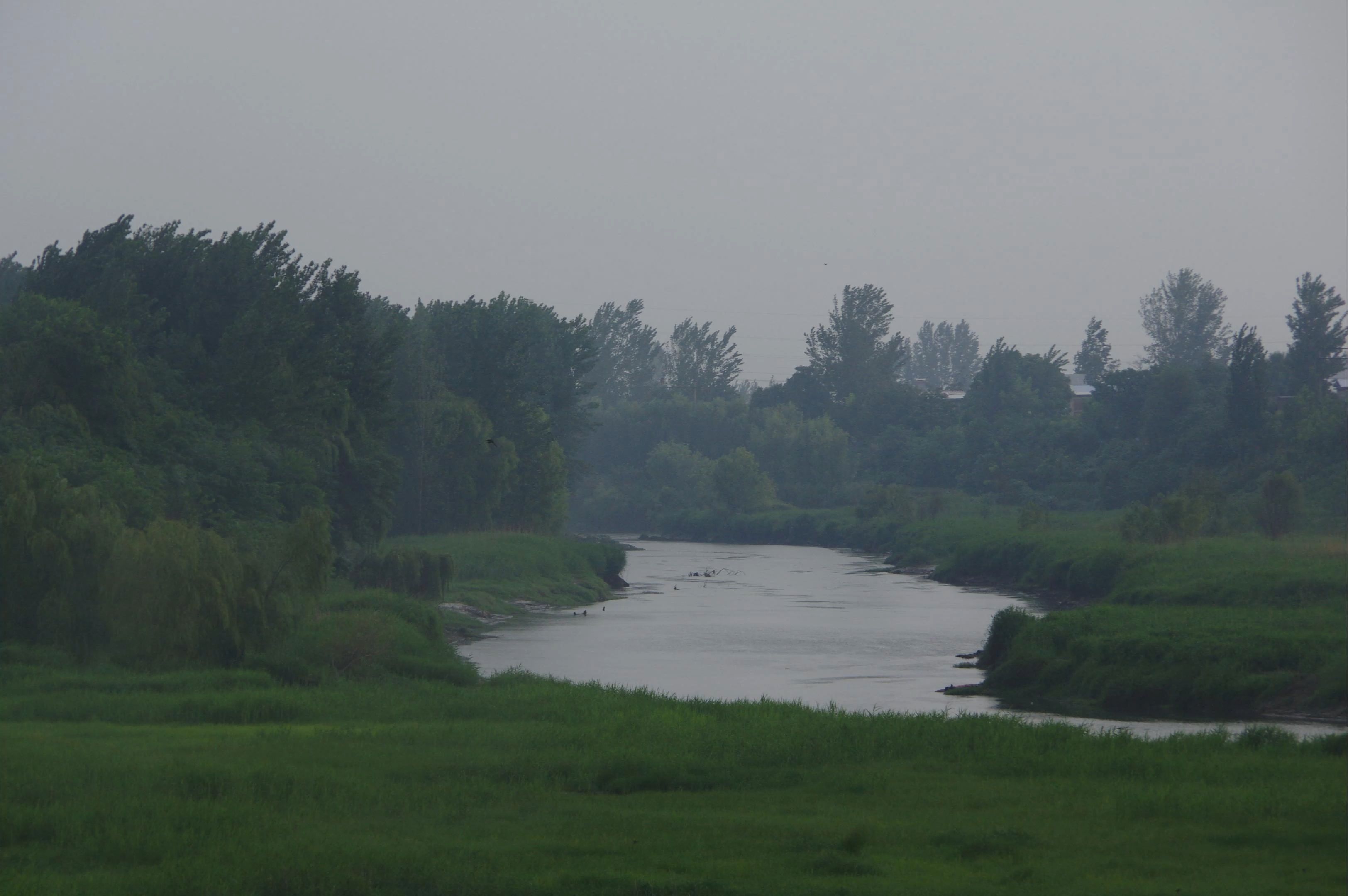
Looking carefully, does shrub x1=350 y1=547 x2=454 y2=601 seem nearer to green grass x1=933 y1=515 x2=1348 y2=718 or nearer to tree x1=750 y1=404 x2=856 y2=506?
green grass x1=933 y1=515 x2=1348 y2=718

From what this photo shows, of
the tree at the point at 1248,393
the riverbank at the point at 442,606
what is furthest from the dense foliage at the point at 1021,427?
the riverbank at the point at 442,606

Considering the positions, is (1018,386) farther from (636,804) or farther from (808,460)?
(636,804)

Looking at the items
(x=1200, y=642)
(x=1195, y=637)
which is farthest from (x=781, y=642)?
(x=1200, y=642)

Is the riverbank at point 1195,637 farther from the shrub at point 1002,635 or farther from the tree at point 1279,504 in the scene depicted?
the tree at point 1279,504

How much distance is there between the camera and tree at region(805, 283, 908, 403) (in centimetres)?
13938


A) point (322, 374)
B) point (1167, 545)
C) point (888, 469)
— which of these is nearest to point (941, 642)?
point (1167, 545)

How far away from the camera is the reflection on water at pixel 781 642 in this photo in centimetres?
3119


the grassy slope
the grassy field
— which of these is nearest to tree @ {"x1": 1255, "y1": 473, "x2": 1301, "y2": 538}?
the grassy field

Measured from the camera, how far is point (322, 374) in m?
50.1

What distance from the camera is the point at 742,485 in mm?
108000

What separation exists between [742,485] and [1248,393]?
175 feet

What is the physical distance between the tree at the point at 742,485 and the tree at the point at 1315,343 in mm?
48589

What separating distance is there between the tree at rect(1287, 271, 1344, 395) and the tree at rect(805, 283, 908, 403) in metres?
74.4

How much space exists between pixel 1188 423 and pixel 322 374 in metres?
40.6
